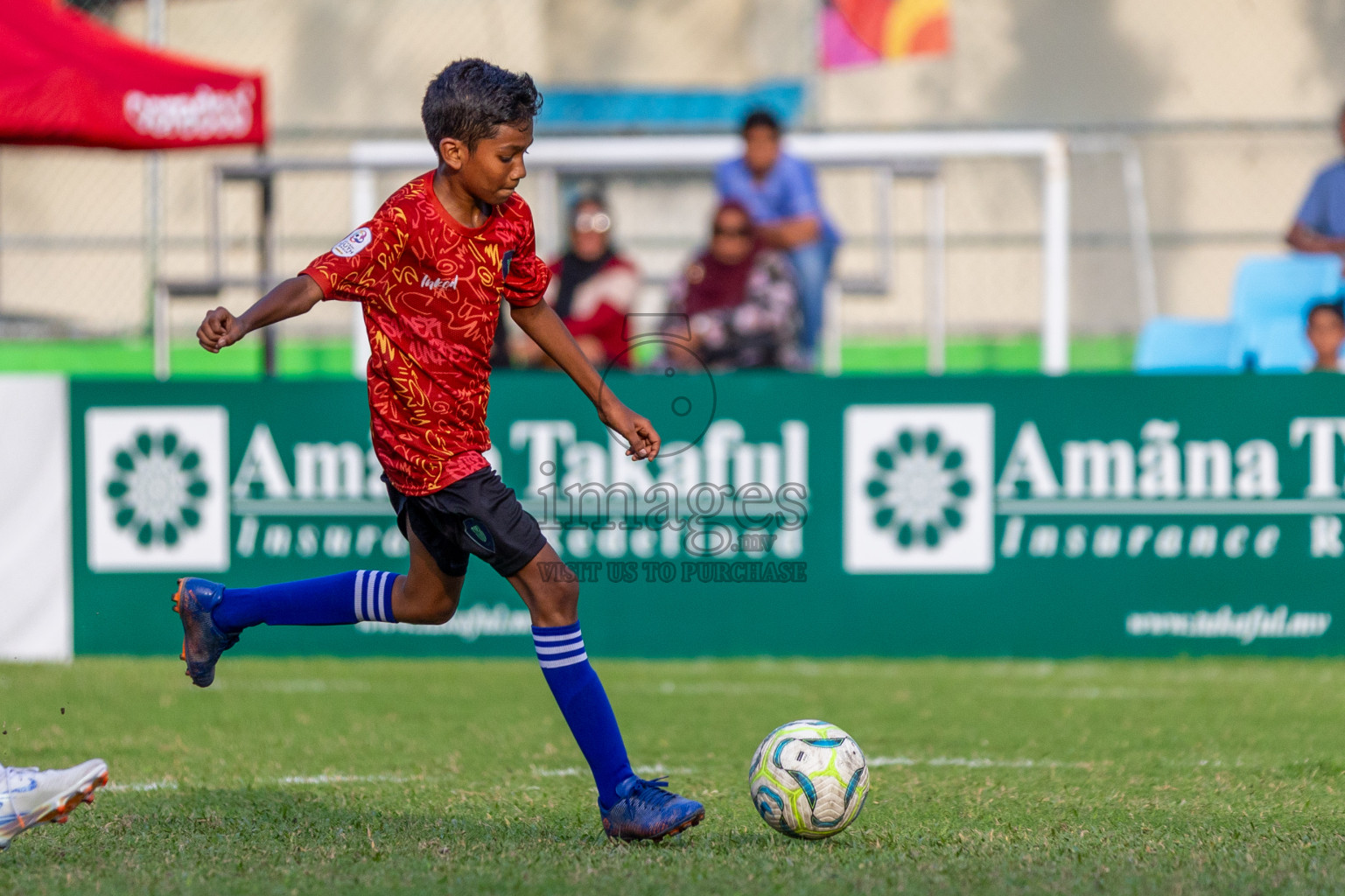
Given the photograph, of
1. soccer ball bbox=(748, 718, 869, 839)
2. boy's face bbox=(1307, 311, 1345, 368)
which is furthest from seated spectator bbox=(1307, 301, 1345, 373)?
soccer ball bbox=(748, 718, 869, 839)

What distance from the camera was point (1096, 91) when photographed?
17.9 meters

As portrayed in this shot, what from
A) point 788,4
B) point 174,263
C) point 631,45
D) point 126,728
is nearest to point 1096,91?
point 788,4

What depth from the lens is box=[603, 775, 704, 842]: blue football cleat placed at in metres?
4.16

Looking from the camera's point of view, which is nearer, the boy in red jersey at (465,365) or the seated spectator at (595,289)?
the boy in red jersey at (465,365)

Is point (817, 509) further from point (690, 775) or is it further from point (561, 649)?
point (561, 649)

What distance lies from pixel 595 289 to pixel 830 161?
186cm

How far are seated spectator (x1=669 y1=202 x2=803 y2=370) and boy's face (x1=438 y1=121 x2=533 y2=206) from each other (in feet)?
14.5

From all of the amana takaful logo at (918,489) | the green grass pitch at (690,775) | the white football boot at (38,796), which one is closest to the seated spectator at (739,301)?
the amana takaful logo at (918,489)

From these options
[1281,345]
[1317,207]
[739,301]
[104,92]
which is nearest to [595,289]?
[739,301]

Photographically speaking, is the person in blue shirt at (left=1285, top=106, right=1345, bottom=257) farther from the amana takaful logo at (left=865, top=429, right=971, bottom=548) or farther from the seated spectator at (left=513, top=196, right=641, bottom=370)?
the seated spectator at (left=513, top=196, right=641, bottom=370)

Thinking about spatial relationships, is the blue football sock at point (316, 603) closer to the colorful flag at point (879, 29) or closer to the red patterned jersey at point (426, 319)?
the red patterned jersey at point (426, 319)

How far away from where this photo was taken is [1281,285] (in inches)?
400

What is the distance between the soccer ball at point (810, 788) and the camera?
14.0 feet

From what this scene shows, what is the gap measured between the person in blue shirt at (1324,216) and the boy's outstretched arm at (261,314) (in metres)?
7.50
